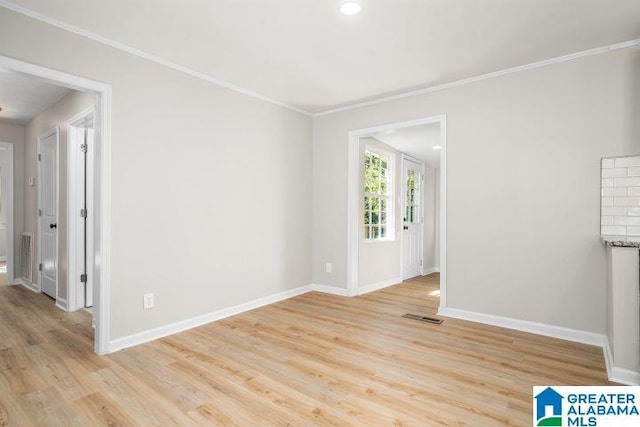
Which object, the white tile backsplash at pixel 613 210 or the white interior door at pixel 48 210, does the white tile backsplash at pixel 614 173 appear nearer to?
the white tile backsplash at pixel 613 210

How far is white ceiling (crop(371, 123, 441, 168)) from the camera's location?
4.54m

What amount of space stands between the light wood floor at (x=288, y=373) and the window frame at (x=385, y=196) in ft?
5.82

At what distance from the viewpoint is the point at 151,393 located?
7.09ft

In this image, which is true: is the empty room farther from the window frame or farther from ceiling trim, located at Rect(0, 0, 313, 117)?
the window frame

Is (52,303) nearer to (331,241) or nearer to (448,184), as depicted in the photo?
(331,241)

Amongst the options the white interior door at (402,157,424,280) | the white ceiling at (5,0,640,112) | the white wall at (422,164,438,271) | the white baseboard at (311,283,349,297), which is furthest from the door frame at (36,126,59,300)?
the white wall at (422,164,438,271)

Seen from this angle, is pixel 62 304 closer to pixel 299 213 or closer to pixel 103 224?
pixel 103 224

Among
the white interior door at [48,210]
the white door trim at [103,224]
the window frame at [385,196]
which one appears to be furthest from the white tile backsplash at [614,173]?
the white interior door at [48,210]

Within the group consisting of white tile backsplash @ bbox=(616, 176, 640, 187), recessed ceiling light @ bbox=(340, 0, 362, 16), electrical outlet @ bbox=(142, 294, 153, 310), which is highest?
recessed ceiling light @ bbox=(340, 0, 362, 16)

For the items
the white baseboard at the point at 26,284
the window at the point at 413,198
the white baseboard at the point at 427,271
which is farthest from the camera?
the white baseboard at the point at 427,271

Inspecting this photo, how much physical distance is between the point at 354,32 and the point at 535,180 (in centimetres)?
217

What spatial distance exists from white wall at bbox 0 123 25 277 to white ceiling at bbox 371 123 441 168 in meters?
5.46

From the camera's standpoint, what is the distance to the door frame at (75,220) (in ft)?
12.6

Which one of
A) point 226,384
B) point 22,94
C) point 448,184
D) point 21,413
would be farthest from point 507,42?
point 22,94
